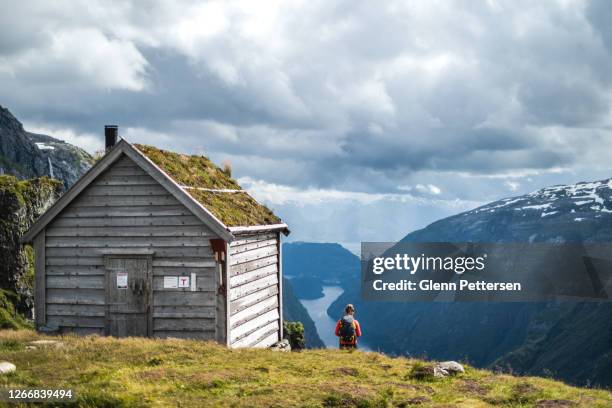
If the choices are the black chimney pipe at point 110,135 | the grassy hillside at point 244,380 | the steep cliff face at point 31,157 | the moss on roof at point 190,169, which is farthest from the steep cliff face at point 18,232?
the steep cliff face at point 31,157

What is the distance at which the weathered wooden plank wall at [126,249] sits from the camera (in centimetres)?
2042

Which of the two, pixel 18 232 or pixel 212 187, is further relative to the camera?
pixel 18 232

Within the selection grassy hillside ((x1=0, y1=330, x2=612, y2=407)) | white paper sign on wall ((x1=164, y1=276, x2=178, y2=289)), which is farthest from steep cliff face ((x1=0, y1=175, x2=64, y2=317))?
grassy hillside ((x1=0, y1=330, x2=612, y2=407))

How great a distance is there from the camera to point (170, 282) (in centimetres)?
2059

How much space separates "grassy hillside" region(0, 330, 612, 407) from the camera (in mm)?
12508

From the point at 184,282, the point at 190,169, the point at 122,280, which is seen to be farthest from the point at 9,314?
the point at 184,282

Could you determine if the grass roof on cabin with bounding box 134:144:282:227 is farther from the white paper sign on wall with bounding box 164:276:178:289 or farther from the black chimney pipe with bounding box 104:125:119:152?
the white paper sign on wall with bounding box 164:276:178:289

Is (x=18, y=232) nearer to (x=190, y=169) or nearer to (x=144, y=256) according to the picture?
(x=190, y=169)

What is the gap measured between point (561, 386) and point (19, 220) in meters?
29.1

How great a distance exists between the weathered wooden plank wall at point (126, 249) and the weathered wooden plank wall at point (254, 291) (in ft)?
3.10

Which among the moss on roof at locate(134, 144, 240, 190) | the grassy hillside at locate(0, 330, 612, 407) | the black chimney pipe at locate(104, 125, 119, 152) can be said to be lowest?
the grassy hillside at locate(0, 330, 612, 407)

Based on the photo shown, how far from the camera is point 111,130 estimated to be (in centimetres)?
2445

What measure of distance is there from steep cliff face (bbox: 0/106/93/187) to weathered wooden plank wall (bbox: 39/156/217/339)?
472ft

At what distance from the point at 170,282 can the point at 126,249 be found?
2.01 metres
